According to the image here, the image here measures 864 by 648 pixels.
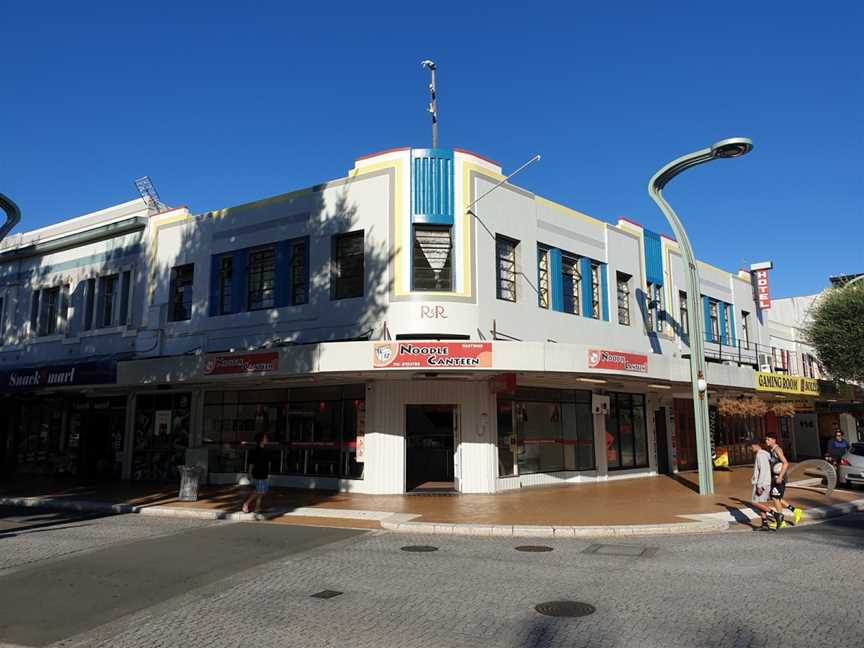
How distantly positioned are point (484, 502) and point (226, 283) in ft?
35.9

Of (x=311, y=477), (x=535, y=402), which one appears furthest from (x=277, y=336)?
(x=535, y=402)

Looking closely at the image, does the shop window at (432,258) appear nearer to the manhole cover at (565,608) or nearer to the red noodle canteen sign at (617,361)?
the red noodle canteen sign at (617,361)

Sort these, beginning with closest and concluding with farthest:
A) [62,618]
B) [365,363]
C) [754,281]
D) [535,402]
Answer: [62,618]
[365,363]
[535,402]
[754,281]

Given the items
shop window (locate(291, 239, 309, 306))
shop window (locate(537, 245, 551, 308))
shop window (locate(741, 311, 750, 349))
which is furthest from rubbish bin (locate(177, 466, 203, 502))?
shop window (locate(741, 311, 750, 349))

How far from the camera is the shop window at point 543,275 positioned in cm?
1991

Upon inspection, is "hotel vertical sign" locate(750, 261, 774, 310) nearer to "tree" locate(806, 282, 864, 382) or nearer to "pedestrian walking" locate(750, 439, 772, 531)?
"tree" locate(806, 282, 864, 382)

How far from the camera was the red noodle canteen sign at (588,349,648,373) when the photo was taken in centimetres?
Answer: 1689

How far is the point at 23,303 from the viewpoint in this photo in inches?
1020

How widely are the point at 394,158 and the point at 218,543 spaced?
1145 cm

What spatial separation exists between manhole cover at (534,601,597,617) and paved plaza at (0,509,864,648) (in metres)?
0.11

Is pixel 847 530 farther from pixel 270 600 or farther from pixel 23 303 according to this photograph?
pixel 23 303

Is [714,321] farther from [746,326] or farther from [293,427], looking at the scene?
[293,427]

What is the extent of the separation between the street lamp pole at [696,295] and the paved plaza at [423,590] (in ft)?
16.3

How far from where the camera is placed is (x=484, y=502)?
15602mm
